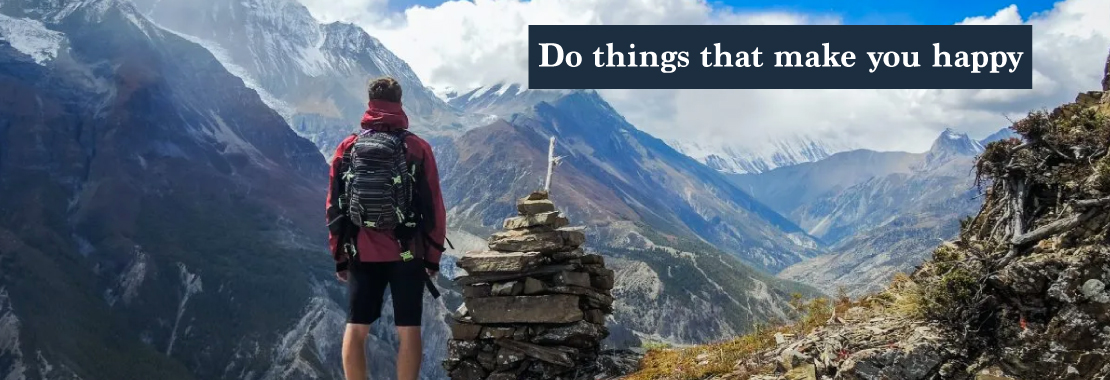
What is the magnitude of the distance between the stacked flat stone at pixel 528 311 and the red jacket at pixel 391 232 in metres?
3.09

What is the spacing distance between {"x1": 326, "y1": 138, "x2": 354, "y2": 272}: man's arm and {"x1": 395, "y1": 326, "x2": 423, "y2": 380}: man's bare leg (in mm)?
1347

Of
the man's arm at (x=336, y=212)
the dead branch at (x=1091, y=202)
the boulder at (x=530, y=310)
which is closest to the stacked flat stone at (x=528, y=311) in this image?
the boulder at (x=530, y=310)

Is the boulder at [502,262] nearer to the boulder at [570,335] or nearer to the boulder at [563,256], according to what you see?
the boulder at [563,256]

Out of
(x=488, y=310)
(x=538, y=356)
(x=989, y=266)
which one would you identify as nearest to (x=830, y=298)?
(x=989, y=266)

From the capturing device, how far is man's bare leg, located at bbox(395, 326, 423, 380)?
33.1 feet

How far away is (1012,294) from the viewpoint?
841 cm

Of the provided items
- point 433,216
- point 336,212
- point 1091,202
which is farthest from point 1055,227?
point 336,212

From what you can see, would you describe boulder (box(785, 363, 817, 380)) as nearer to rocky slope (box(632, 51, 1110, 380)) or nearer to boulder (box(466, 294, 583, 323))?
rocky slope (box(632, 51, 1110, 380))

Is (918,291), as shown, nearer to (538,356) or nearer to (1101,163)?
(1101,163)

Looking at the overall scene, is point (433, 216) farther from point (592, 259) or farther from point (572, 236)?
point (592, 259)

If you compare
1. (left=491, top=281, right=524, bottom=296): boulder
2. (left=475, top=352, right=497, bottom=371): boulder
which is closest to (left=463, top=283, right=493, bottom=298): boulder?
(left=491, top=281, right=524, bottom=296): boulder

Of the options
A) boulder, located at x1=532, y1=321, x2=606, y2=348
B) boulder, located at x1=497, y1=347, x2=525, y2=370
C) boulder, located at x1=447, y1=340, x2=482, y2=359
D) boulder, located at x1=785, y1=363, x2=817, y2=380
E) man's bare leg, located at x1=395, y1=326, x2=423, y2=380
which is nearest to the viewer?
boulder, located at x1=785, y1=363, x2=817, y2=380

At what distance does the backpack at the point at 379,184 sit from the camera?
9766 mm

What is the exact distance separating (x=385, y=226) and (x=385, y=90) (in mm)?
2117
